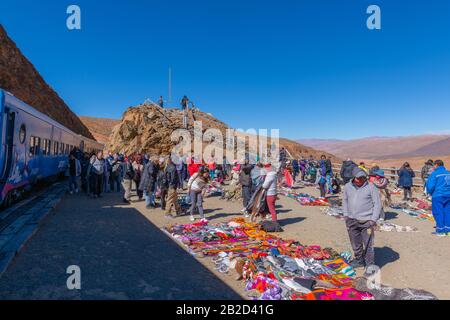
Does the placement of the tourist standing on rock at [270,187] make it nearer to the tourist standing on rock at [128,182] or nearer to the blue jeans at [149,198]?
the blue jeans at [149,198]

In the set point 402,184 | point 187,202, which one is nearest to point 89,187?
point 187,202

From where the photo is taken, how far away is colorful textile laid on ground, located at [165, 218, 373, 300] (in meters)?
4.22

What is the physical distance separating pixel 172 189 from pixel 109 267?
183 inches

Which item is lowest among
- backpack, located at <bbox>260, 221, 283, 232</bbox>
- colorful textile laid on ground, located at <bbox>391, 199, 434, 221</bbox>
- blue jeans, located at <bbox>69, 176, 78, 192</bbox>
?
colorful textile laid on ground, located at <bbox>391, 199, 434, 221</bbox>

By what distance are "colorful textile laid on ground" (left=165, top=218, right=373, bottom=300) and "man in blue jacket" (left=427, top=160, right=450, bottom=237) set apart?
3.94m

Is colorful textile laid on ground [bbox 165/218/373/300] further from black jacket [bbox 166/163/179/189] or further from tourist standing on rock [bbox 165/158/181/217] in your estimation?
black jacket [bbox 166/163/179/189]

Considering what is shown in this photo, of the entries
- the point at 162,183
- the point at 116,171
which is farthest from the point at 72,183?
the point at 162,183

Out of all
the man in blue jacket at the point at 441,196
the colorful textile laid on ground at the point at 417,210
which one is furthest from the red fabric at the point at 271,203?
the colorful textile laid on ground at the point at 417,210

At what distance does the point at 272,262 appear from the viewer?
530cm

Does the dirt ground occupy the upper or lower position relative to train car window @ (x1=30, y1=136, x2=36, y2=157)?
lower

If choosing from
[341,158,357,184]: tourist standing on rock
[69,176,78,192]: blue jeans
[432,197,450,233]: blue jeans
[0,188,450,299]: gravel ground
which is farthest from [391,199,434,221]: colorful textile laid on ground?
[69,176,78,192]: blue jeans

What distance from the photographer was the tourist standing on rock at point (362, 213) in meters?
5.25

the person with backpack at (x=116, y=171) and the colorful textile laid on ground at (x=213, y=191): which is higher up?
the person with backpack at (x=116, y=171)
